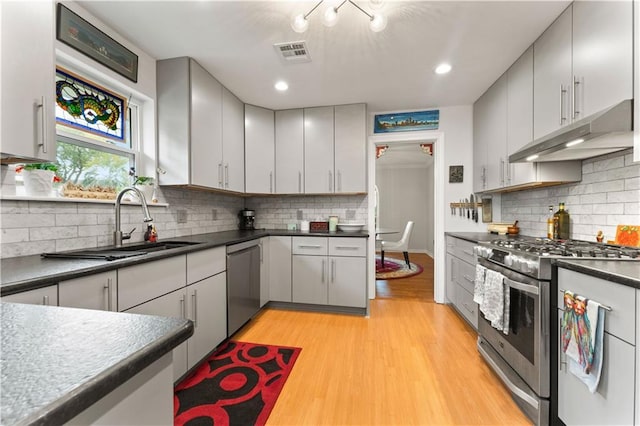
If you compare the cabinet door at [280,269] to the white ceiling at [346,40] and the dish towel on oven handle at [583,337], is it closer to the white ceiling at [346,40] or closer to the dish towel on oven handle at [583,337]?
the white ceiling at [346,40]

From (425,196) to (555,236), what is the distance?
513 centimetres

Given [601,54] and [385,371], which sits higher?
[601,54]

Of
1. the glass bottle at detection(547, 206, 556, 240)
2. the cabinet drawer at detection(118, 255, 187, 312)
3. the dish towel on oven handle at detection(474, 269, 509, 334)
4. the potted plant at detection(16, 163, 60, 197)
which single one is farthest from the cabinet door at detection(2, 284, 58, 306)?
the glass bottle at detection(547, 206, 556, 240)

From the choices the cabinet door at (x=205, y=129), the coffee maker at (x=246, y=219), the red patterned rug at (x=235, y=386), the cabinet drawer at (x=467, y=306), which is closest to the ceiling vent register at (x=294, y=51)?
the cabinet door at (x=205, y=129)

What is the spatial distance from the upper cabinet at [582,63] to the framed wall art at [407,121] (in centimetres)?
136

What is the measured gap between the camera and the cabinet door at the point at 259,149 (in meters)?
3.37

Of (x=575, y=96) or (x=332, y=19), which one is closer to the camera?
(x=332, y=19)

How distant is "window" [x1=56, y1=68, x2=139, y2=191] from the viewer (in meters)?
1.82

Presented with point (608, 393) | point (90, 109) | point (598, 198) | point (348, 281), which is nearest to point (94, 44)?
point (90, 109)

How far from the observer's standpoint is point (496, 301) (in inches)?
72.3

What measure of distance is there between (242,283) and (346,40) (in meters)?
2.22

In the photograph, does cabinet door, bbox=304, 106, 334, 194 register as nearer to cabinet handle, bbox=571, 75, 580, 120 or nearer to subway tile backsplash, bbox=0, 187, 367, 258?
subway tile backsplash, bbox=0, 187, 367, 258

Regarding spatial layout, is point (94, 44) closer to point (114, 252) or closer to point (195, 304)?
point (114, 252)

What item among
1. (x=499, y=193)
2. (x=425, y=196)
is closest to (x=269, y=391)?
(x=499, y=193)
